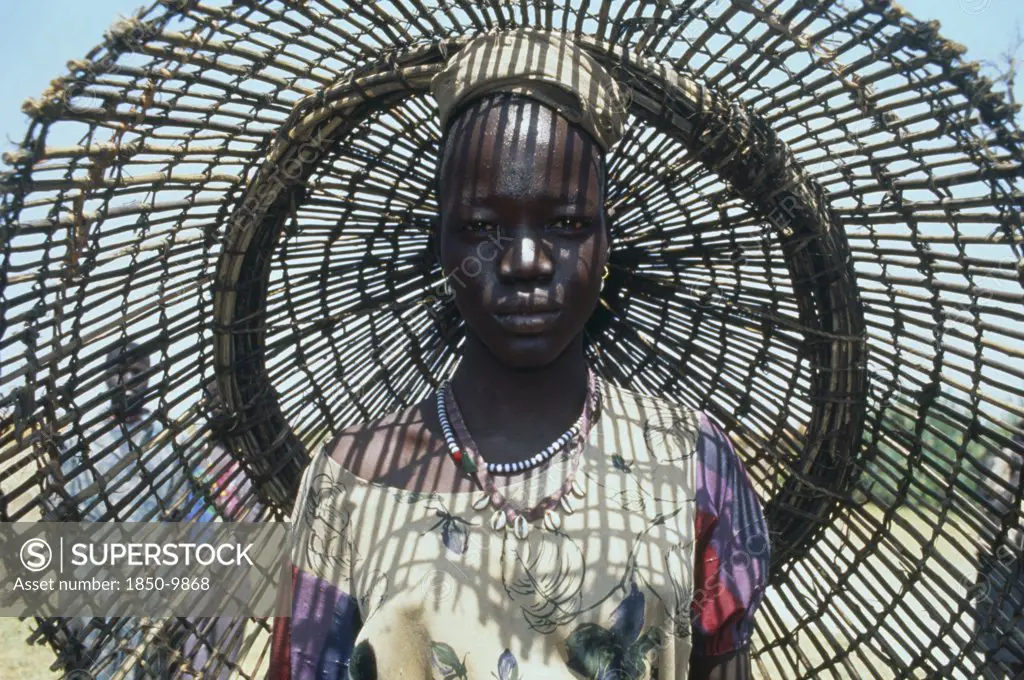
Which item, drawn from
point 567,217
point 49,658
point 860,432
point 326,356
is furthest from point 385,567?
point 49,658

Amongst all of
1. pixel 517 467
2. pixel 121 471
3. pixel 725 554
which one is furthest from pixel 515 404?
pixel 121 471

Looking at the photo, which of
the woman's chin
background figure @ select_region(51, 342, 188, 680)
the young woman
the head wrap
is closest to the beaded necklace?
the young woman

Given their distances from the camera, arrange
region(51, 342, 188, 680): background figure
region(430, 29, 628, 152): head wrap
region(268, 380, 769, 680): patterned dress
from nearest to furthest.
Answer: region(268, 380, 769, 680): patterned dress < region(430, 29, 628, 152): head wrap < region(51, 342, 188, 680): background figure

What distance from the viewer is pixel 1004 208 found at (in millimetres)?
1041

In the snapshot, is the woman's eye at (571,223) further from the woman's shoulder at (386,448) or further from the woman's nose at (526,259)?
the woman's shoulder at (386,448)

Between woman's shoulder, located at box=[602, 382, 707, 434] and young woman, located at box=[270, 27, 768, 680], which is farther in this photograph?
woman's shoulder, located at box=[602, 382, 707, 434]

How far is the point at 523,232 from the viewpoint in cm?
105

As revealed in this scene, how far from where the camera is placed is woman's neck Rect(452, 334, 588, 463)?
3.63 feet

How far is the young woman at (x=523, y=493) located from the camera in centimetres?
99

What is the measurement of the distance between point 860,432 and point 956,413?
0.12 m

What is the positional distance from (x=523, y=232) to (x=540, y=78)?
0.18 meters

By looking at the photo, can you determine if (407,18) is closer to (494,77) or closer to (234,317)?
(494,77)

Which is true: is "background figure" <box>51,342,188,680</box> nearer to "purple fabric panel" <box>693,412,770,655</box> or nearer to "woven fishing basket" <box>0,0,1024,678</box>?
"woven fishing basket" <box>0,0,1024,678</box>

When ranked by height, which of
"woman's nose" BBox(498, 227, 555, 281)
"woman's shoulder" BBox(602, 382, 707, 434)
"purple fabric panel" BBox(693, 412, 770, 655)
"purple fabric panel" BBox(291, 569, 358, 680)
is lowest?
"purple fabric panel" BBox(291, 569, 358, 680)
